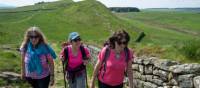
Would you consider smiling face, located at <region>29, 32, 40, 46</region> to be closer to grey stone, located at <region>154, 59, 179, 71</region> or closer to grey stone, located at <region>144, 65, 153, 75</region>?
grey stone, located at <region>154, 59, 179, 71</region>

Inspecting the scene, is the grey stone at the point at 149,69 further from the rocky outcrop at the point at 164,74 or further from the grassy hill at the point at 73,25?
the grassy hill at the point at 73,25

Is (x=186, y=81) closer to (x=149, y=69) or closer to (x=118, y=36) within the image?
(x=149, y=69)

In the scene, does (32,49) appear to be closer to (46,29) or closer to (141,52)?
(141,52)

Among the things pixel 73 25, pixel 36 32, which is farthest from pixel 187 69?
pixel 73 25

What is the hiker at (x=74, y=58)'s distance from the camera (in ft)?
28.6

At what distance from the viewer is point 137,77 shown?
12516 millimetres

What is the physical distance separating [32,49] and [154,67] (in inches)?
162

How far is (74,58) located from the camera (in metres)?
8.83

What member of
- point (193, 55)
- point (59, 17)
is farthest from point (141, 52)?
point (59, 17)

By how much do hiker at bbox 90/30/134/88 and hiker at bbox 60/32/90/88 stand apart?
1.30 meters

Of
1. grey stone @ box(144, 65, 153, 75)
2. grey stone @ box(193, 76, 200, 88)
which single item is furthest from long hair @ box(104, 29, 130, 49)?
grey stone @ box(144, 65, 153, 75)

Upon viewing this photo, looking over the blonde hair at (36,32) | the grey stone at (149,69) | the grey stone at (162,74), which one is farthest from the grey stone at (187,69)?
the blonde hair at (36,32)

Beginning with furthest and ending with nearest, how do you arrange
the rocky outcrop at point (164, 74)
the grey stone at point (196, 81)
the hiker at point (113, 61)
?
1. the rocky outcrop at point (164, 74)
2. the grey stone at point (196, 81)
3. the hiker at point (113, 61)

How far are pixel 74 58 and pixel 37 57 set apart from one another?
768 millimetres
